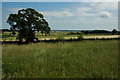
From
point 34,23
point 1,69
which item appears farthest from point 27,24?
point 1,69

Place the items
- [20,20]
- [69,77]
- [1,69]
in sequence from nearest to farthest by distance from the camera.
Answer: [69,77]
[1,69]
[20,20]

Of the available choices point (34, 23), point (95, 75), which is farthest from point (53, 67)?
point (34, 23)

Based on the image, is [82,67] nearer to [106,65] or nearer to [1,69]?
[106,65]

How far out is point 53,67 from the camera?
463 cm

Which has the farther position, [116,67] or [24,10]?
[24,10]

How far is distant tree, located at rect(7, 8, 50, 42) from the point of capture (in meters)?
25.7

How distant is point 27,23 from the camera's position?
2612 cm

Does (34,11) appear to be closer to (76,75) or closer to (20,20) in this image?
(20,20)

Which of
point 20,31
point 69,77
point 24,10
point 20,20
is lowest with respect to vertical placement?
point 69,77

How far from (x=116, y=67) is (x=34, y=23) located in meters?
22.6

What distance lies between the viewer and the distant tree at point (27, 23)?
25656mm

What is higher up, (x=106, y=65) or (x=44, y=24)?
(x=44, y=24)

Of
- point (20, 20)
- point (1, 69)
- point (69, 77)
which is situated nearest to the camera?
point (69, 77)

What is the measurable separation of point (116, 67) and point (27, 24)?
23.0m
